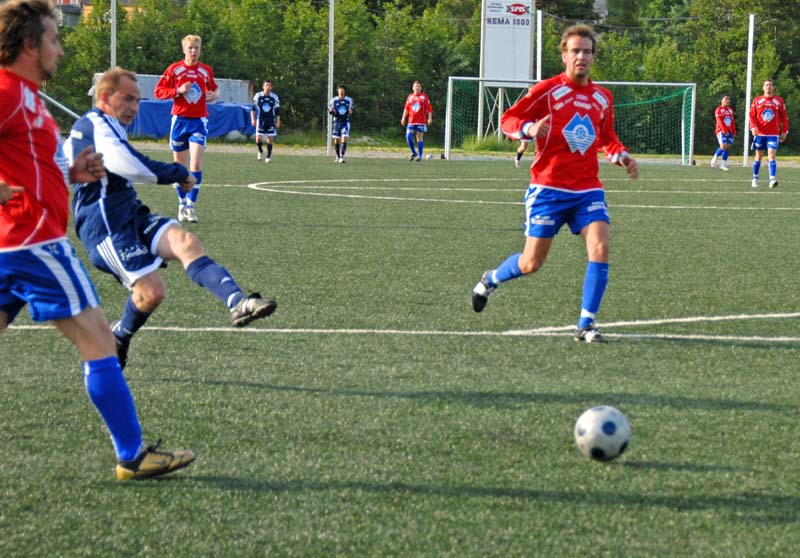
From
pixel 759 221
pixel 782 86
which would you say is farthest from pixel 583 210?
pixel 782 86

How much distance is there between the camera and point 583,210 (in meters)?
7.47

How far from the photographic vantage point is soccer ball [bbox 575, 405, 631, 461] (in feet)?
14.6

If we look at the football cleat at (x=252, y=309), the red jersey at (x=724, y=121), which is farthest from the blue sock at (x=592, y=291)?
the red jersey at (x=724, y=121)

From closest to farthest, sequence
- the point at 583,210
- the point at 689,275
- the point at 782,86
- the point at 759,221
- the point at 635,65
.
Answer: the point at 583,210 → the point at 689,275 → the point at 759,221 → the point at 782,86 → the point at 635,65

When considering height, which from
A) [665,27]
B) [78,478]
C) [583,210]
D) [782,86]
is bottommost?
[78,478]

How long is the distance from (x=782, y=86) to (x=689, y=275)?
4848 centimetres

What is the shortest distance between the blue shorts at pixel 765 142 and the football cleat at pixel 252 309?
19981 millimetres

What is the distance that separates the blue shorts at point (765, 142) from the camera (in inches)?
934

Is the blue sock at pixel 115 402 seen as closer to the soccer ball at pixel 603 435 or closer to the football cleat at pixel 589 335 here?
the soccer ball at pixel 603 435

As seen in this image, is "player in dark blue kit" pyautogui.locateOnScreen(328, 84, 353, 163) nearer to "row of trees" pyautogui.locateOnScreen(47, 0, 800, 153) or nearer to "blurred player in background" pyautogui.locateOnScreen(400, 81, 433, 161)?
"blurred player in background" pyautogui.locateOnScreen(400, 81, 433, 161)

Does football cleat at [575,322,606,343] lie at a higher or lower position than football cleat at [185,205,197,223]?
lower

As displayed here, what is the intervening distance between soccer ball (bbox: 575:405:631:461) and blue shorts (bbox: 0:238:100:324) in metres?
1.90

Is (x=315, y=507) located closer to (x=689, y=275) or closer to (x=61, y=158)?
(x=61, y=158)

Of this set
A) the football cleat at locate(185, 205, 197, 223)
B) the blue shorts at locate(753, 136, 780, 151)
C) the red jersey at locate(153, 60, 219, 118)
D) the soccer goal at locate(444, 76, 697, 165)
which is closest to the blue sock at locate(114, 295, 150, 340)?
the football cleat at locate(185, 205, 197, 223)
